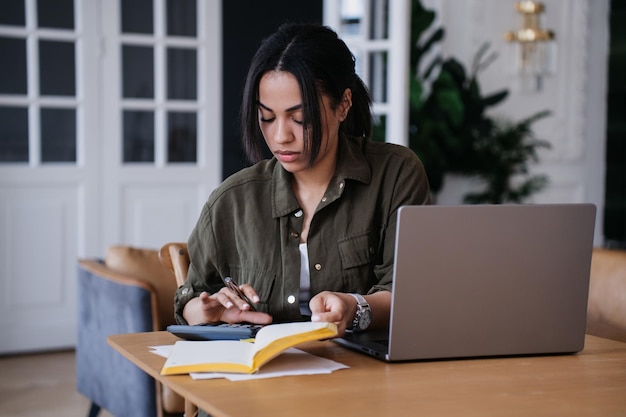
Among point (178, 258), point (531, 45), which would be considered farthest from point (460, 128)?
point (178, 258)

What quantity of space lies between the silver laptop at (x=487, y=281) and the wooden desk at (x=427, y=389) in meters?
0.04

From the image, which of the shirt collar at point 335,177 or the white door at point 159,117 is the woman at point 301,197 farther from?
the white door at point 159,117

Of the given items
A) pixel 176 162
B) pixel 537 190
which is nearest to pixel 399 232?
pixel 176 162

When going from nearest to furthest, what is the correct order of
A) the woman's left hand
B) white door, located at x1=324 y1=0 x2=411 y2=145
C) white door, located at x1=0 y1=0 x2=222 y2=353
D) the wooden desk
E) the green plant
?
the wooden desk, the woman's left hand, white door, located at x1=0 y1=0 x2=222 y2=353, white door, located at x1=324 y1=0 x2=411 y2=145, the green plant

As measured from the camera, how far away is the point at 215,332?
1768 mm

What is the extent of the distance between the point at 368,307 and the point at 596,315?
0.91 m

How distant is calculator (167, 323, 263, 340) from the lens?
1.77 metres

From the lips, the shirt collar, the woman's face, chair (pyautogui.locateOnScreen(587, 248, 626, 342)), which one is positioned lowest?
chair (pyautogui.locateOnScreen(587, 248, 626, 342))

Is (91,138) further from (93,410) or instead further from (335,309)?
(335,309)

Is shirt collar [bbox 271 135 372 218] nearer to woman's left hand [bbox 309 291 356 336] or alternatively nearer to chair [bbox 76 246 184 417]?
woman's left hand [bbox 309 291 356 336]

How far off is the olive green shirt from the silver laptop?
0.34 meters

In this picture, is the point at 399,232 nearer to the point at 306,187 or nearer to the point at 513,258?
the point at 513,258

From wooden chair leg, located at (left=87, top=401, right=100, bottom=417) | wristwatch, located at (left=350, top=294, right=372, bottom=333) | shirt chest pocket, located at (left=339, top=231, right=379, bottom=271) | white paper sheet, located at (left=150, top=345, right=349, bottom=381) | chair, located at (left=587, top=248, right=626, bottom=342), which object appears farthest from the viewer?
wooden chair leg, located at (left=87, top=401, right=100, bottom=417)

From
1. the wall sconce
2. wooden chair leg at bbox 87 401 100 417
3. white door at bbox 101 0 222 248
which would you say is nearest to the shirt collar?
wooden chair leg at bbox 87 401 100 417
